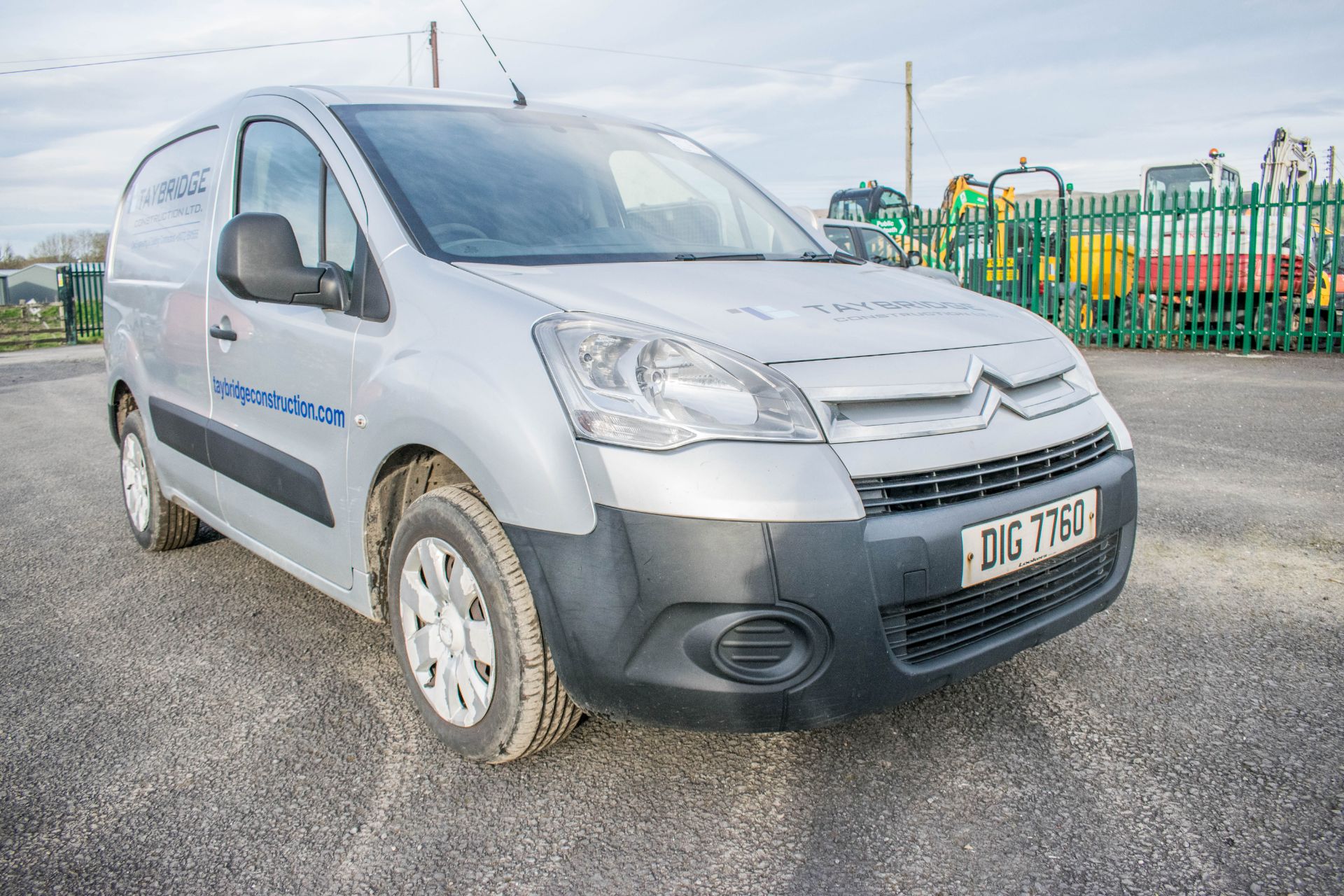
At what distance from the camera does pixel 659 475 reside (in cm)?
187

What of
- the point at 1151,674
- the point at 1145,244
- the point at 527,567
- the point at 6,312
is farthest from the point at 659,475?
the point at 6,312

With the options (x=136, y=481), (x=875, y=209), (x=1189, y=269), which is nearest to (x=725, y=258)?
(x=136, y=481)

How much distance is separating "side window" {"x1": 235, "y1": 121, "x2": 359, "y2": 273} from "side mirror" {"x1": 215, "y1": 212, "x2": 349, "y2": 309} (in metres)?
0.06

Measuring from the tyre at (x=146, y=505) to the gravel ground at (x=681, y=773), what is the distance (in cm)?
47

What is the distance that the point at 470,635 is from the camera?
2.26m

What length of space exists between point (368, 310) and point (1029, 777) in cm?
185

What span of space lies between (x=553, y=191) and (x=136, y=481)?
98.9 inches

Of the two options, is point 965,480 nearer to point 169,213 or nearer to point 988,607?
point 988,607

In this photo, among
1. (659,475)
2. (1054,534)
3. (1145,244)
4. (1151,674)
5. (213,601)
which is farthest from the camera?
(1145,244)

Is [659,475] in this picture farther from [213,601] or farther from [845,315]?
[213,601]

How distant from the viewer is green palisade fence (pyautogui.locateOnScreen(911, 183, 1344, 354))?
11.2m

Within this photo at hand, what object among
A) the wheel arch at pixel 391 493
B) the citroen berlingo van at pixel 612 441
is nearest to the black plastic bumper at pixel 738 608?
the citroen berlingo van at pixel 612 441

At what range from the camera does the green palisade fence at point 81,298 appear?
2075 cm

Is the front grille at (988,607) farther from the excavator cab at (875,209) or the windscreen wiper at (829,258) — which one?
the excavator cab at (875,209)
